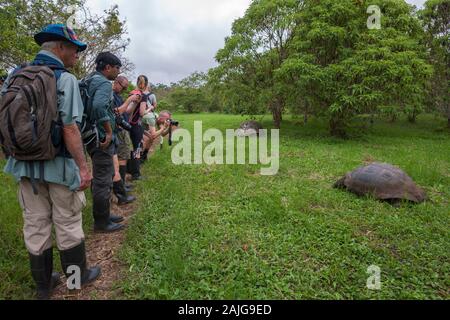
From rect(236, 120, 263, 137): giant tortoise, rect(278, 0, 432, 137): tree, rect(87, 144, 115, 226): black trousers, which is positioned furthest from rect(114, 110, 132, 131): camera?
rect(236, 120, 263, 137): giant tortoise

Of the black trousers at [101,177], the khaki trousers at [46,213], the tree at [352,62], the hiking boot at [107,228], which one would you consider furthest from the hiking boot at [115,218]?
the tree at [352,62]

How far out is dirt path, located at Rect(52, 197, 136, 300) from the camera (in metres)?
2.50

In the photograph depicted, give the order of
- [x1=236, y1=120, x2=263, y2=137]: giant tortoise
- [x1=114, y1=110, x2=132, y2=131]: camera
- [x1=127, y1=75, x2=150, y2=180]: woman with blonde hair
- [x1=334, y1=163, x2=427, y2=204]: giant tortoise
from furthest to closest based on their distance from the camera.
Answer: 1. [x1=236, y1=120, x2=263, y2=137]: giant tortoise
2. [x1=127, y1=75, x2=150, y2=180]: woman with blonde hair
3. [x1=334, y1=163, x2=427, y2=204]: giant tortoise
4. [x1=114, y1=110, x2=132, y2=131]: camera

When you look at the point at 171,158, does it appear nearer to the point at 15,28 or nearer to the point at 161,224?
the point at 161,224

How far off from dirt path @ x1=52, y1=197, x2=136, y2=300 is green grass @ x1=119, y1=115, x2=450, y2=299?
12 cm

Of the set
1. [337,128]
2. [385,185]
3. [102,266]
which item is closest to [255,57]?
[337,128]

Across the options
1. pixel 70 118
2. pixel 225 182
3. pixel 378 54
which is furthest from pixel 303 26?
pixel 70 118

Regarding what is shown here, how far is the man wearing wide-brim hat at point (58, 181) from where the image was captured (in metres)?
2.18

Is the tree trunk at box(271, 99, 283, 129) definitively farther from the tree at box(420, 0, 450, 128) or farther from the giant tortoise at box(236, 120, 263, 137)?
the tree at box(420, 0, 450, 128)

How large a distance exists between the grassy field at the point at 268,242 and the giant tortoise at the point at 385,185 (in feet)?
0.47

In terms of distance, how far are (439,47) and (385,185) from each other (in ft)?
44.5

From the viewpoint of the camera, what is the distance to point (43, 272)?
237 cm

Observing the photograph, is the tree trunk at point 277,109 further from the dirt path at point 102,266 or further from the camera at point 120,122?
the dirt path at point 102,266

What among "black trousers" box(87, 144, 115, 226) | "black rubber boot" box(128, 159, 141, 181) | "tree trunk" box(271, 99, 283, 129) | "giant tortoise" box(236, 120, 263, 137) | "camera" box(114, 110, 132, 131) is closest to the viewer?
"black trousers" box(87, 144, 115, 226)
